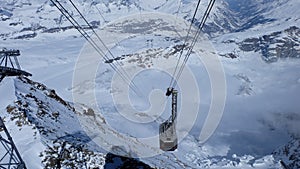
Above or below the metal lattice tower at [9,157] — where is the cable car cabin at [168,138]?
above

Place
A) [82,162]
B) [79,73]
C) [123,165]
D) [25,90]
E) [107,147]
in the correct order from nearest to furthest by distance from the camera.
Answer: [82,162], [123,165], [107,147], [25,90], [79,73]

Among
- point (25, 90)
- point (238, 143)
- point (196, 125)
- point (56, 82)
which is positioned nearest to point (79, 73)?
point (56, 82)

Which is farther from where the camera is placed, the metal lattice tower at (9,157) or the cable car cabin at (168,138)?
the cable car cabin at (168,138)

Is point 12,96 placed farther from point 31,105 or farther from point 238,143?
point 238,143

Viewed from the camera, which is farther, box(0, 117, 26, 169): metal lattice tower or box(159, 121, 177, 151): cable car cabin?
box(159, 121, 177, 151): cable car cabin

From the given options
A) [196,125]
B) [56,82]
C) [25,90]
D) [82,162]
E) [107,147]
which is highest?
[56,82]

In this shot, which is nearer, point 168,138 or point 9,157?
point 9,157

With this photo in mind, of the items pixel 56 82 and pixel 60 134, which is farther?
pixel 56 82

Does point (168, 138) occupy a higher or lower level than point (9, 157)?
higher

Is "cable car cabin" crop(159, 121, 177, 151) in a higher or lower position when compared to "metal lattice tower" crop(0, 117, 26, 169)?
higher

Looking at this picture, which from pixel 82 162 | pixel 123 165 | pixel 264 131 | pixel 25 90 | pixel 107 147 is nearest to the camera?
pixel 82 162

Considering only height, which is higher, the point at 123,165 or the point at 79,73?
the point at 79,73
